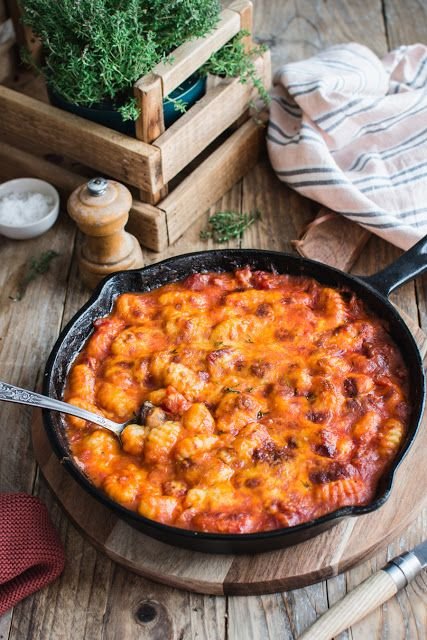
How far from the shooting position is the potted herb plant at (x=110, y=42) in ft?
10.3

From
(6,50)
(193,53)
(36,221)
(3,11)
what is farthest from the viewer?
(3,11)

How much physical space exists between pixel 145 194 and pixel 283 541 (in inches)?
67.6

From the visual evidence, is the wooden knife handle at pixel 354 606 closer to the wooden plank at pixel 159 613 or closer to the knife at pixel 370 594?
the knife at pixel 370 594

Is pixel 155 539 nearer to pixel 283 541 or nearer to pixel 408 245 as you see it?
pixel 283 541

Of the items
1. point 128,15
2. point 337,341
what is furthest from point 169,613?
point 128,15

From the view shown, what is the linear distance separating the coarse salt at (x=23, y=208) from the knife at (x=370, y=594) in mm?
2097

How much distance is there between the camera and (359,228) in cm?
358

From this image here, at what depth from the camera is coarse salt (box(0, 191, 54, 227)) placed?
360 centimetres

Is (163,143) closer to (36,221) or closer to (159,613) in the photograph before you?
(36,221)

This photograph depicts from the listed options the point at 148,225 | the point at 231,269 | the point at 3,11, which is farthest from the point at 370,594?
the point at 3,11

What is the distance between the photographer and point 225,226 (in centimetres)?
369

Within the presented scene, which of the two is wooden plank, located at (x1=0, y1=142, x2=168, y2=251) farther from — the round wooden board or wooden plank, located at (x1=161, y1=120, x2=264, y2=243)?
the round wooden board

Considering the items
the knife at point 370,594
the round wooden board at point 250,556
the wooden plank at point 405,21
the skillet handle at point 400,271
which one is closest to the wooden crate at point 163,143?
the skillet handle at point 400,271

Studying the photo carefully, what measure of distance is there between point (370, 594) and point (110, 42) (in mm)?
2214
